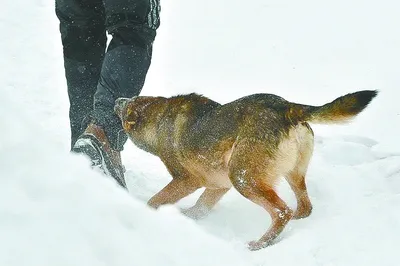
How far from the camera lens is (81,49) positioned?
4.11 m

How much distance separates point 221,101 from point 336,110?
92.5 inches

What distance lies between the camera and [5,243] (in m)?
1.33

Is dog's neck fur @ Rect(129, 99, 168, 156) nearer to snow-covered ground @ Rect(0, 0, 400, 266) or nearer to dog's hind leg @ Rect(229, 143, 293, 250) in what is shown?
snow-covered ground @ Rect(0, 0, 400, 266)

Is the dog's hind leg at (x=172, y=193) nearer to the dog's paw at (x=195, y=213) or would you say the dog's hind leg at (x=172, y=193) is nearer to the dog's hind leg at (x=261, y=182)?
the dog's paw at (x=195, y=213)

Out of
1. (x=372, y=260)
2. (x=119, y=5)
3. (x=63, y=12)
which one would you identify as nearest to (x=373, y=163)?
(x=372, y=260)

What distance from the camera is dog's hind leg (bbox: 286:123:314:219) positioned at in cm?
342

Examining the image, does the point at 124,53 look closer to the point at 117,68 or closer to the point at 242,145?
the point at 117,68

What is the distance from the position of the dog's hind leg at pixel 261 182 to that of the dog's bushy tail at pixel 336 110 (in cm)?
28

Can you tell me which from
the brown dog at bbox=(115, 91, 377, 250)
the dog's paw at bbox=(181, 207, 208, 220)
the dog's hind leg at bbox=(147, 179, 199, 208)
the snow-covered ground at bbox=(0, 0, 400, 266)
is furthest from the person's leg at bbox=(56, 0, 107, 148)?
the dog's paw at bbox=(181, 207, 208, 220)

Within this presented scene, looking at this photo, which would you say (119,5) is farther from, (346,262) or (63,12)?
(346,262)

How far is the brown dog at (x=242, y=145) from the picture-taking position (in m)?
3.25

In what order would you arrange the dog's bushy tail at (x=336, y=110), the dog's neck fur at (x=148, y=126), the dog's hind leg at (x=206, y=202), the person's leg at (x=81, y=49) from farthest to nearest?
the dog's neck fur at (x=148, y=126) → the person's leg at (x=81, y=49) → the dog's hind leg at (x=206, y=202) → the dog's bushy tail at (x=336, y=110)

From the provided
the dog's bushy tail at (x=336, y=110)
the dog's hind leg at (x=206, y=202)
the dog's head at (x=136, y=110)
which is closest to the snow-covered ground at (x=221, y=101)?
the dog's hind leg at (x=206, y=202)

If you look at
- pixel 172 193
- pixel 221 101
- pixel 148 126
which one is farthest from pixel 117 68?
pixel 221 101
